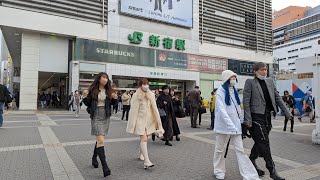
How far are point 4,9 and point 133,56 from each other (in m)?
11.0

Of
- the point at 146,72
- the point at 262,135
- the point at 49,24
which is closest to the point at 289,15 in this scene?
the point at 146,72

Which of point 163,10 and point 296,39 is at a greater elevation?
point 296,39

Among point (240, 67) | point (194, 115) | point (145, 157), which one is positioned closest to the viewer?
point (145, 157)

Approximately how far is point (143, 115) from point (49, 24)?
19.4 metres

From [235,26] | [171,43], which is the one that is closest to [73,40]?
Answer: [171,43]

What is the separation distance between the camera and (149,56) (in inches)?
1057

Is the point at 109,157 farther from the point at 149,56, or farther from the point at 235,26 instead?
the point at 235,26

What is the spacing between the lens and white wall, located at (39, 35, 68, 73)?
2269cm

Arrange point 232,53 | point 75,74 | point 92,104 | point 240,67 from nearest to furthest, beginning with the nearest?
point 92,104
point 75,74
point 232,53
point 240,67

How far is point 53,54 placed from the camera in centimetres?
2323

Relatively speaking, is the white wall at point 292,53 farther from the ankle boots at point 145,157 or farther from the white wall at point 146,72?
the ankle boots at point 145,157

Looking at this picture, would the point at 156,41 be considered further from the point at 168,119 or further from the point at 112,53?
the point at 168,119

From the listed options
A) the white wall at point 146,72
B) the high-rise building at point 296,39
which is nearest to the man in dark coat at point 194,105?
the white wall at point 146,72

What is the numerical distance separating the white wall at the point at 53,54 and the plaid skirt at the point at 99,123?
2011cm
